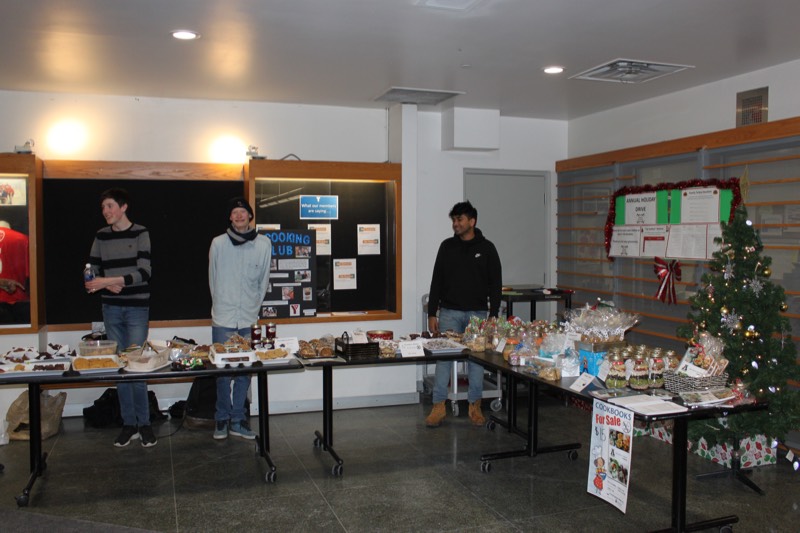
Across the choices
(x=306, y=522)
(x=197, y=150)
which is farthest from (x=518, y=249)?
(x=306, y=522)

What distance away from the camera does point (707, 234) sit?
19.8 feet

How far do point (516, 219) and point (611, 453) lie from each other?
471cm

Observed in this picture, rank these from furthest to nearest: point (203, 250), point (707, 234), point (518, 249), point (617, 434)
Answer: point (518, 249) < point (203, 250) < point (707, 234) < point (617, 434)

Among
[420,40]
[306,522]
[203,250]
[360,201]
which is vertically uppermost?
[420,40]

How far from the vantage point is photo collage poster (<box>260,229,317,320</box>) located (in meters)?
6.89

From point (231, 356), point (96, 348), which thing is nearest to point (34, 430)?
point (96, 348)

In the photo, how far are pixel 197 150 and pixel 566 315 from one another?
3978 mm

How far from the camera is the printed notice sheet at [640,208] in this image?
263 inches

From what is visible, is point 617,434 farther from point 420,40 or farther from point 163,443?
point 163,443

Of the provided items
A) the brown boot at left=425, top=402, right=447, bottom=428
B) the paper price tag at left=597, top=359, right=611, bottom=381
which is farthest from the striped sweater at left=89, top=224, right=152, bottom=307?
the paper price tag at left=597, top=359, right=611, bottom=381

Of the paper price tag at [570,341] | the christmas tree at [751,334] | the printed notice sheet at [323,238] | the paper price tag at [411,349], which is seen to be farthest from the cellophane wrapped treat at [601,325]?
the printed notice sheet at [323,238]

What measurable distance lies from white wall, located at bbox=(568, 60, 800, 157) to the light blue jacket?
3.80 meters

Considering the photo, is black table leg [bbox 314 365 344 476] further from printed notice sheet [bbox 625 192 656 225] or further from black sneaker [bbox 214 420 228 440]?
printed notice sheet [bbox 625 192 656 225]

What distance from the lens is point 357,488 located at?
473 centimetres
